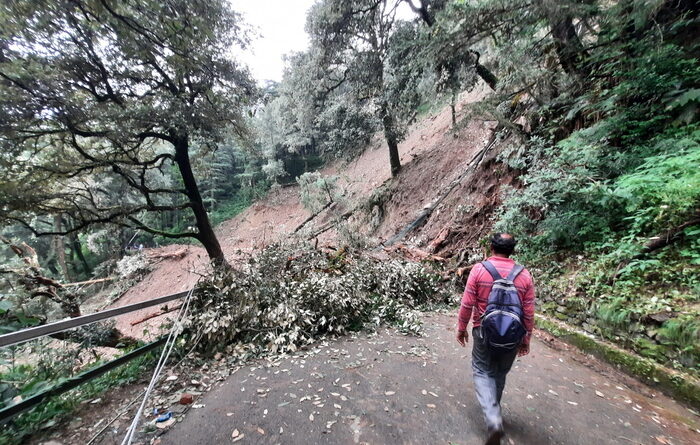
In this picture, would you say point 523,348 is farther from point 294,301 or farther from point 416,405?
point 294,301

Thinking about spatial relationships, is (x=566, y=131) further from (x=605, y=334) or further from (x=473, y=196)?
(x=605, y=334)

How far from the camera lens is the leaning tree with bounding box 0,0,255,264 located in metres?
3.95

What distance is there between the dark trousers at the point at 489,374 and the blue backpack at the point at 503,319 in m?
0.12

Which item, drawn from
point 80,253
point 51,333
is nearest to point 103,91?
point 51,333

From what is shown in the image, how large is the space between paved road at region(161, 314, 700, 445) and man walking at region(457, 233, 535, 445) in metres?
0.37

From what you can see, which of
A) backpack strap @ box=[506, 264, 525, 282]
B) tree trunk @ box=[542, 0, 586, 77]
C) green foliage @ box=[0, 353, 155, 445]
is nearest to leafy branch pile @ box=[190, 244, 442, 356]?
green foliage @ box=[0, 353, 155, 445]

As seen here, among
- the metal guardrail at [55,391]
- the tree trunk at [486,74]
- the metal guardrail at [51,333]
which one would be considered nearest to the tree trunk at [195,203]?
the metal guardrail at [55,391]

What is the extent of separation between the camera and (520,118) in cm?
820

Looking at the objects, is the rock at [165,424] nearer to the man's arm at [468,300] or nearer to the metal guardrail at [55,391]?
the metal guardrail at [55,391]

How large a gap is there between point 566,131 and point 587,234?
2999mm

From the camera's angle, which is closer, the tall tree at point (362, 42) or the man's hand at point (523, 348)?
the man's hand at point (523, 348)

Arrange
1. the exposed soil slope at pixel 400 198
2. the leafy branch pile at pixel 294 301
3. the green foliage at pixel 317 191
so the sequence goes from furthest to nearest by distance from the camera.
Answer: the green foliage at pixel 317 191, the exposed soil slope at pixel 400 198, the leafy branch pile at pixel 294 301

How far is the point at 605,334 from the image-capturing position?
12.8 feet

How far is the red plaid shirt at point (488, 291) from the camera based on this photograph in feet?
8.06
